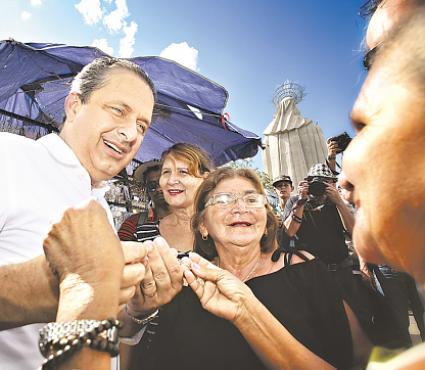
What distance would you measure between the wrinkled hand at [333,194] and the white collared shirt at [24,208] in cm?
311

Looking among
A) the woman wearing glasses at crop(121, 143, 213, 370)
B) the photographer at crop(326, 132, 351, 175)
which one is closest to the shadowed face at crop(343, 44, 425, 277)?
the woman wearing glasses at crop(121, 143, 213, 370)

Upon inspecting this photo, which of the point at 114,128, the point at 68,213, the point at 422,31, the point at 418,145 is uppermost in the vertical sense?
the point at 114,128

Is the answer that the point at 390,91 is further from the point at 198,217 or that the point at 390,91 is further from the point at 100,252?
the point at 198,217

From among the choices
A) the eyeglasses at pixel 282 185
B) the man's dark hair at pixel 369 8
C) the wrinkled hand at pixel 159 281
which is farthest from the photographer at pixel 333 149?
the wrinkled hand at pixel 159 281

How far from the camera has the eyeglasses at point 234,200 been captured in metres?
2.41

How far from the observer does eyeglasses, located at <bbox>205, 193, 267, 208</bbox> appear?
2408mm

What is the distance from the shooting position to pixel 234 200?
7.89 feet

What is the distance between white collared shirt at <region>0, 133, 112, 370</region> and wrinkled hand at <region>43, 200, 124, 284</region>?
0.28 metres

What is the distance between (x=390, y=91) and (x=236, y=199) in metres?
1.84

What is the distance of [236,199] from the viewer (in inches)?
95.0

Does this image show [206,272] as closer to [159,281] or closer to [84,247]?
[159,281]

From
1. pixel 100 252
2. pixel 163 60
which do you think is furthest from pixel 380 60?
pixel 163 60

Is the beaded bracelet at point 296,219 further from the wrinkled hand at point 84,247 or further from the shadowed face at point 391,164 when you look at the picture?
the wrinkled hand at point 84,247

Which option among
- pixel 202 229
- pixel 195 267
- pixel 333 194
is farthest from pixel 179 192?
pixel 333 194
